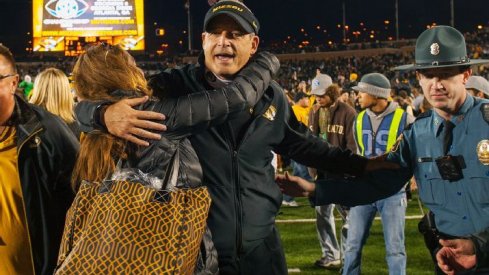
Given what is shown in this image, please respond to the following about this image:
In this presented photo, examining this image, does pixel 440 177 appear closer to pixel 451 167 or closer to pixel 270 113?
pixel 451 167

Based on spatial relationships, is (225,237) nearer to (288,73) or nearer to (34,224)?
(34,224)

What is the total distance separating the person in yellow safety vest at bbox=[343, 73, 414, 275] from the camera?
21.7ft

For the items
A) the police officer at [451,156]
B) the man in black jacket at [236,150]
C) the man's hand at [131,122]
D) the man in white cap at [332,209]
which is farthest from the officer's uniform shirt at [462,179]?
the man in white cap at [332,209]

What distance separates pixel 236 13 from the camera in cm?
315

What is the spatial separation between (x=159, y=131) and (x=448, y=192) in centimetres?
141

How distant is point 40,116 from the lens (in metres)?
3.25

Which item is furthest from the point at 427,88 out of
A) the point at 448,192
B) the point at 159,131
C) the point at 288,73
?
the point at 288,73

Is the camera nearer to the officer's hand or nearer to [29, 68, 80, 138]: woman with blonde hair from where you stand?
the officer's hand

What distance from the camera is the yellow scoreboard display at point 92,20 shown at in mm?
34312

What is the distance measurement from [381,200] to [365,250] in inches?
90.3

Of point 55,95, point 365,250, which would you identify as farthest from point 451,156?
point 365,250

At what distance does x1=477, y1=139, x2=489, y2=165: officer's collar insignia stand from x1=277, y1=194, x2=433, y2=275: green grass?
461cm

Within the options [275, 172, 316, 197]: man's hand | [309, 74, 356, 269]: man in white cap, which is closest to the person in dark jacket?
[275, 172, 316, 197]: man's hand

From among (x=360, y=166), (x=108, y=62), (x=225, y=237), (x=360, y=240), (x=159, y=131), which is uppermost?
(x=108, y=62)
